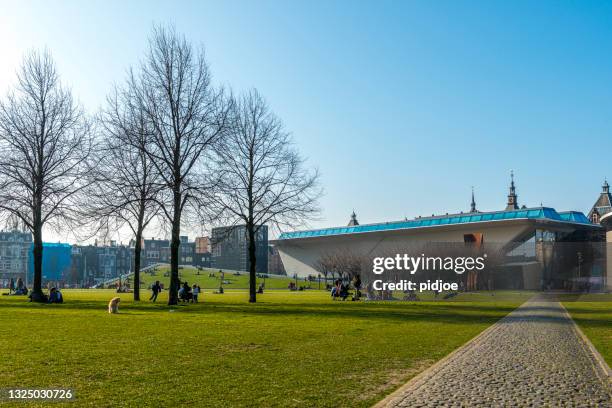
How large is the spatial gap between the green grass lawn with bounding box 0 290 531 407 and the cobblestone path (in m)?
0.53

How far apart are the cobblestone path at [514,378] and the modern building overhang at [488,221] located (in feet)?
245

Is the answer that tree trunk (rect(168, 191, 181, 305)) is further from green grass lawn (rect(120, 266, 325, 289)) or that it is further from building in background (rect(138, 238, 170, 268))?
building in background (rect(138, 238, 170, 268))

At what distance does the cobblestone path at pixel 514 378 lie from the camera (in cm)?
811

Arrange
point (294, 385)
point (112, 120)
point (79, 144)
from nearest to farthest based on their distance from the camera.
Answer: point (294, 385) → point (112, 120) → point (79, 144)

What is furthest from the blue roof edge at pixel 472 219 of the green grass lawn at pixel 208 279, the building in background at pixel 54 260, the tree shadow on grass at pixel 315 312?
the tree shadow on grass at pixel 315 312

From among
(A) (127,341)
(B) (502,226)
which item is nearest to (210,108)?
(A) (127,341)

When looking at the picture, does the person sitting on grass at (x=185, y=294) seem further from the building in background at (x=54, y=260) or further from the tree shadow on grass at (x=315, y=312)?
the building in background at (x=54, y=260)

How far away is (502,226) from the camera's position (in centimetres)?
9494

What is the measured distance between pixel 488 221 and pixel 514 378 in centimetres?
8789

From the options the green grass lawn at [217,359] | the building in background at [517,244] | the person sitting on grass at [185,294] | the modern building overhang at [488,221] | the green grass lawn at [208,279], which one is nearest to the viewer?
the green grass lawn at [217,359]

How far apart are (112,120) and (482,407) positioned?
25.5 m

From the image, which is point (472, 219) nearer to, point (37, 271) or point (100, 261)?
point (37, 271)

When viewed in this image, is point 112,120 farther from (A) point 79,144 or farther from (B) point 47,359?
(B) point 47,359

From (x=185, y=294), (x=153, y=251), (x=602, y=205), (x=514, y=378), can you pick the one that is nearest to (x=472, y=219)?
(x=602, y=205)
